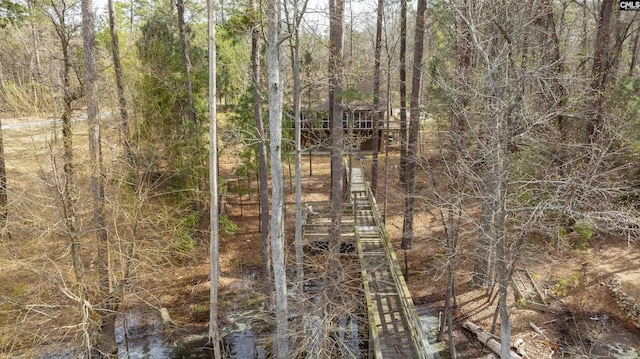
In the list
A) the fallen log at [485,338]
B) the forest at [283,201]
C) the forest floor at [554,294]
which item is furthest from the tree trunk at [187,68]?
the fallen log at [485,338]

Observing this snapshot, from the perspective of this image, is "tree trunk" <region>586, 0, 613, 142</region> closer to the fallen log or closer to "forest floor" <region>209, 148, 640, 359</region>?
"forest floor" <region>209, 148, 640, 359</region>

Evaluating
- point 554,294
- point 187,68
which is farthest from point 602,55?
point 187,68

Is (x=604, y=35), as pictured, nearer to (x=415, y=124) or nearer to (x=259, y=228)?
(x=415, y=124)

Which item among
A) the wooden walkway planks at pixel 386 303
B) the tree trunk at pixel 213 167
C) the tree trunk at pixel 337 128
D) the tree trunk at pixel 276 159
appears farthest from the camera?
the tree trunk at pixel 337 128

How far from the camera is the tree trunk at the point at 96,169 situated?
9156 mm

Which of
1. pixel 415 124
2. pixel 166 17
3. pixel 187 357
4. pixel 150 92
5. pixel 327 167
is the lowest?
pixel 187 357

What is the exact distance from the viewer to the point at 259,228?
1794cm

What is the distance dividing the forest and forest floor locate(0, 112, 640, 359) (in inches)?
2.9

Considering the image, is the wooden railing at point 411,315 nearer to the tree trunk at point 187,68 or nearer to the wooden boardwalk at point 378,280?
the wooden boardwalk at point 378,280

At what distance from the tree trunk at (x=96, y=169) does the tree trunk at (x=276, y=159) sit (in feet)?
12.6

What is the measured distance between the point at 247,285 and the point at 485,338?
763 cm

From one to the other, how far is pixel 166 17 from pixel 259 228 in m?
9.63

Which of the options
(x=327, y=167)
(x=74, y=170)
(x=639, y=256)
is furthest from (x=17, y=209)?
(x=327, y=167)

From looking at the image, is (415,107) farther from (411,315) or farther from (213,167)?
(213,167)
